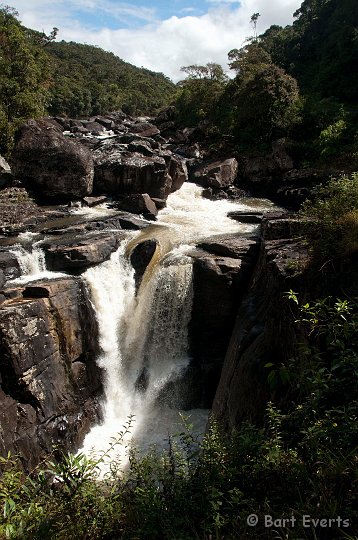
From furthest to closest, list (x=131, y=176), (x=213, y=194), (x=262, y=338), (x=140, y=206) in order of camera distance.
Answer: (x=213, y=194) < (x=131, y=176) < (x=140, y=206) < (x=262, y=338)

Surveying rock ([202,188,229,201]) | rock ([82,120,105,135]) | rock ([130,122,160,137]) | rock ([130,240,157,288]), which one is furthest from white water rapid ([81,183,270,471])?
rock ([82,120,105,135])

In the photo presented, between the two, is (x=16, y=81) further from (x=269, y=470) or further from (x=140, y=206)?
(x=269, y=470)

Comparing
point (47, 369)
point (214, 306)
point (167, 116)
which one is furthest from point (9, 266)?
point (167, 116)

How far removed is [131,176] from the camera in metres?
18.7

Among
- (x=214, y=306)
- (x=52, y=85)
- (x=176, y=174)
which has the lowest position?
(x=214, y=306)

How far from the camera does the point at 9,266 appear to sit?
1166cm

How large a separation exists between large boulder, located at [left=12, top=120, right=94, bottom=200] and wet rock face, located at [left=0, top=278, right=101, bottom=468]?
823 centimetres

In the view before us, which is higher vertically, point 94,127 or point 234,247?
point 94,127

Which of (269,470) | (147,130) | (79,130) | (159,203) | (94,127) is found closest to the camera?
(269,470)

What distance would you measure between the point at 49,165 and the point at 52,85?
27.4 metres

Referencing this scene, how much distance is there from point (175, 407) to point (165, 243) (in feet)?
18.2

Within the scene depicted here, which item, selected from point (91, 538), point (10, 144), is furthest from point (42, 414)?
point (10, 144)

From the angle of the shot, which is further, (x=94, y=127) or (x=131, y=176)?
(x=94, y=127)

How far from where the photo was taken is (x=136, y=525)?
140 inches
